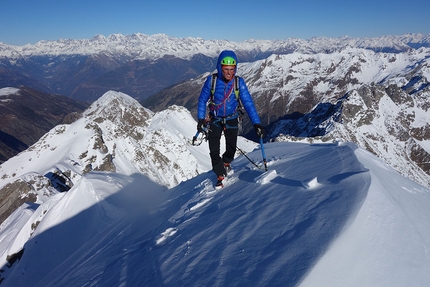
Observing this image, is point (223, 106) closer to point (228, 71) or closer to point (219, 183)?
point (228, 71)

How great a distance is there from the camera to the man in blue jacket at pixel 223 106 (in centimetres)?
891

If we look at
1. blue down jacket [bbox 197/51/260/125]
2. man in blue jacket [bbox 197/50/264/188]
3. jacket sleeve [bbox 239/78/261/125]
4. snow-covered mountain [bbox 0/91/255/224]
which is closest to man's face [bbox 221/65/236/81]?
man in blue jacket [bbox 197/50/264/188]

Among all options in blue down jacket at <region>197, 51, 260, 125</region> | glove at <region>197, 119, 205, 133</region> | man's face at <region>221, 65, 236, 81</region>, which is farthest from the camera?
glove at <region>197, 119, 205, 133</region>

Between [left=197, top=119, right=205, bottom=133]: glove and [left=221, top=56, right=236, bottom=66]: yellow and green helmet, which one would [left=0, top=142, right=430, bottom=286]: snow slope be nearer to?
[left=197, top=119, right=205, bottom=133]: glove

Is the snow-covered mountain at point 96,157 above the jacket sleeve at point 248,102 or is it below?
below

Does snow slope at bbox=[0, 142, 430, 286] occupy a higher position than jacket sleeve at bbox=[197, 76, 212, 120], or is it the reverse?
jacket sleeve at bbox=[197, 76, 212, 120]

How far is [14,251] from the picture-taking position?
20.2 metres

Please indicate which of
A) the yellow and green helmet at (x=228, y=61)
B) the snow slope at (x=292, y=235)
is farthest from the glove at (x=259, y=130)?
the yellow and green helmet at (x=228, y=61)

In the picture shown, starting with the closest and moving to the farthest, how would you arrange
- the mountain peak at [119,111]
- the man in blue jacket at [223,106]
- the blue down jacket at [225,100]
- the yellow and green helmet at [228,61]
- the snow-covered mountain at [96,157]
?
1. the yellow and green helmet at [228,61]
2. the man in blue jacket at [223,106]
3. the blue down jacket at [225,100]
4. the snow-covered mountain at [96,157]
5. the mountain peak at [119,111]

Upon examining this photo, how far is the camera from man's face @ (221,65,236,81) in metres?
8.46

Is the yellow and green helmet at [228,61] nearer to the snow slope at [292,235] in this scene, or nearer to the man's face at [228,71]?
the man's face at [228,71]

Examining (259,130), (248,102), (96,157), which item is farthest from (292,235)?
(96,157)

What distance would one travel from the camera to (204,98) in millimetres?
9227

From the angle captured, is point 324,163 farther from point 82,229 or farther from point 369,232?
point 82,229
